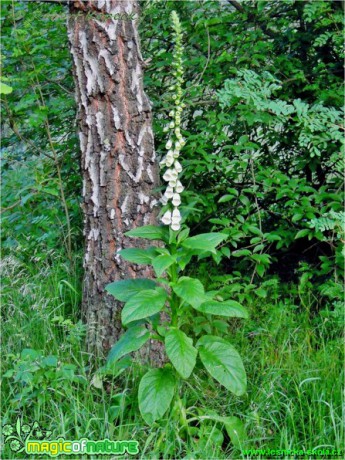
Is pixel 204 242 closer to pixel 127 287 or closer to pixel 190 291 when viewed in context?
pixel 190 291

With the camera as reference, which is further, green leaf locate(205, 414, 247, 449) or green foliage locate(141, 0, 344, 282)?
green foliage locate(141, 0, 344, 282)

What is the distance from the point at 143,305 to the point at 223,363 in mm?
457

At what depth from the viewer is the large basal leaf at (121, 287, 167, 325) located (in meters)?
2.54

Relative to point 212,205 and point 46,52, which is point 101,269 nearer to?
point 212,205

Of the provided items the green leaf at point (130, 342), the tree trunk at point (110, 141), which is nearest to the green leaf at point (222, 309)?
the green leaf at point (130, 342)

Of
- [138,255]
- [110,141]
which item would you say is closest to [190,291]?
[138,255]

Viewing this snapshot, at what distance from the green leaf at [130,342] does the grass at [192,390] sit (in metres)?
0.17

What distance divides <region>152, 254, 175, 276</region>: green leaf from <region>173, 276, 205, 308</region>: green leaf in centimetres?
11

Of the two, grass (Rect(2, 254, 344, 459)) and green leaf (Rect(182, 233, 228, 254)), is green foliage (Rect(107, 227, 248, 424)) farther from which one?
grass (Rect(2, 254, 344, 459))

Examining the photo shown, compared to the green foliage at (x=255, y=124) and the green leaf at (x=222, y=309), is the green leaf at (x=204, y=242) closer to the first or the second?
the green leaf at (x=222, y=309)

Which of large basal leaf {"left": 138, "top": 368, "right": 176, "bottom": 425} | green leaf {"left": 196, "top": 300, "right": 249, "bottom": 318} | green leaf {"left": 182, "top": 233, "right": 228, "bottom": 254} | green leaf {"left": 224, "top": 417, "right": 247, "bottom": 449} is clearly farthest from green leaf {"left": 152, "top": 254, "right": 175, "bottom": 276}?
green leaf {"left": 224, "top": 417, "right": 247, "bottom": 449}

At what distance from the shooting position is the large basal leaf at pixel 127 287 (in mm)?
2838

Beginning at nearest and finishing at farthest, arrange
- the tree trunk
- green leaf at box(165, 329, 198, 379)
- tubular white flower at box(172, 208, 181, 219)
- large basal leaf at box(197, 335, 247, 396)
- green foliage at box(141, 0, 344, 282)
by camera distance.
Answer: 1. green leaf at box(165, 329, 198, 379)
2. large basal leaf at box(197, 335, 247, 396)
3. tubular white flower at box(172, 208, 181, 219)
4. the tree trunk
5. green foliage at box(141, 0, 344, 282)

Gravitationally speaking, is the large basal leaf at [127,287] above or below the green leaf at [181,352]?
above
